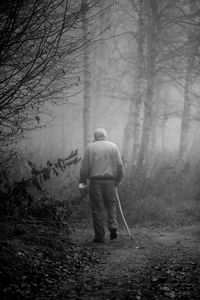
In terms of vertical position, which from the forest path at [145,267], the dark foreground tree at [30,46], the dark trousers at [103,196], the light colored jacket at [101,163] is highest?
the dark foreground tree at [30,46]

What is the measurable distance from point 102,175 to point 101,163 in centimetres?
26

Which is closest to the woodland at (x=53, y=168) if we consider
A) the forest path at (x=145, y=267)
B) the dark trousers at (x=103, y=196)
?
the forest path at (x=145, y=267)

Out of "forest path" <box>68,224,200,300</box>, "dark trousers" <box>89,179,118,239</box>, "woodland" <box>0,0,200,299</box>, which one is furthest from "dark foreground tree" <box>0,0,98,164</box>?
"forest path" <box>68,224,200,300</box>

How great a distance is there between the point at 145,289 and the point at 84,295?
2.41ft

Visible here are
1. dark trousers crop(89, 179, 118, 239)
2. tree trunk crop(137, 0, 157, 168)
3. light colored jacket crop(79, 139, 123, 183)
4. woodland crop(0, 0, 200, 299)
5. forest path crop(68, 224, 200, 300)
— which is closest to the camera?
forest path crop(68, 224, 200, 300)

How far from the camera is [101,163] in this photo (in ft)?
26.3

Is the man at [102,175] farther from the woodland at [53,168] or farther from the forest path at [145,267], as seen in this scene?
the forest path at [145,267]

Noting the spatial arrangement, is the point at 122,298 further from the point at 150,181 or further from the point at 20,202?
the point at 150,181

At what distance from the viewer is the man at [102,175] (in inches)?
313

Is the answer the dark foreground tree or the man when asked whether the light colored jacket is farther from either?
the dark foreground tree

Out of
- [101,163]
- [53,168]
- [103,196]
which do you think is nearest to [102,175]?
[101,163]

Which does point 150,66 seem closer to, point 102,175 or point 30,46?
point 102,175

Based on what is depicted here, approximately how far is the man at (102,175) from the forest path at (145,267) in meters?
0.63

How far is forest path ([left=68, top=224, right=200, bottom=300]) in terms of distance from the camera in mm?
4324
